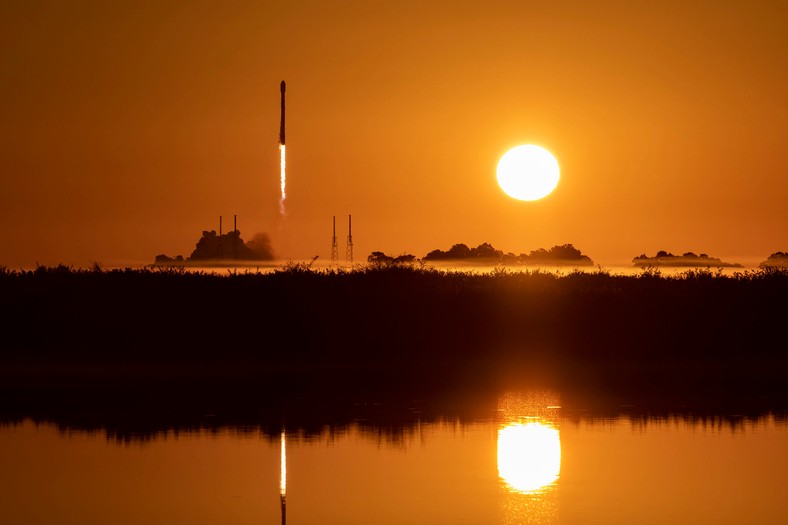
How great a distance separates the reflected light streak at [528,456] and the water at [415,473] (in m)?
0.03

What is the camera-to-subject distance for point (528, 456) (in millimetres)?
21234

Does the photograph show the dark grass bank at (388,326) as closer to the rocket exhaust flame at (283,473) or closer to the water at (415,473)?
the water at (415,473)

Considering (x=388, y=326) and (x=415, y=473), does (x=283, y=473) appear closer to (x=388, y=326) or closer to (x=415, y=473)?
(x=415, y=473)

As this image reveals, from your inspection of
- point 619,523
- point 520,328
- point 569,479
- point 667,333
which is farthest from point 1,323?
point 619,523

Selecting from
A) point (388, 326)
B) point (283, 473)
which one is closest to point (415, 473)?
point (283, 473)

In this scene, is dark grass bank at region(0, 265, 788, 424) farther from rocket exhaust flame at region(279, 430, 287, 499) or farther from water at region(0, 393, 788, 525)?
rocket exhaust flame at region(279, 430, 287, 499)

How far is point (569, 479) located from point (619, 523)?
122 inches

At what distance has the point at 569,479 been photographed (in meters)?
19.1

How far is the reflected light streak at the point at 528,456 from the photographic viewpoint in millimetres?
18922

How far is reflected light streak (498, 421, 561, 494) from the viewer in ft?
62.1

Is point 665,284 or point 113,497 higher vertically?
point 665,284

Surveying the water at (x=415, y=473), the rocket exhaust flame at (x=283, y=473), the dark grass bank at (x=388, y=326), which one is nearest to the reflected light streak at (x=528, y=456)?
the water at (x=415, y=473)

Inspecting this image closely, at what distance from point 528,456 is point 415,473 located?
2.18m

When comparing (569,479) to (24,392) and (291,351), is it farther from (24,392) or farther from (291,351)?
(291,351)
